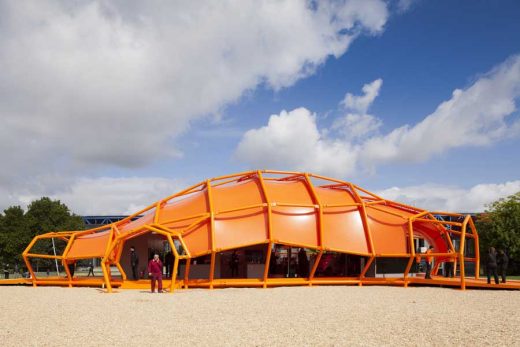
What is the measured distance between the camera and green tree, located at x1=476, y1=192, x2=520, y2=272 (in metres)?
41.9

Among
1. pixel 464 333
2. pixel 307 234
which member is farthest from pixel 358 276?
pixel 464 333

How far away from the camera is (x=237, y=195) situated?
24.9 m

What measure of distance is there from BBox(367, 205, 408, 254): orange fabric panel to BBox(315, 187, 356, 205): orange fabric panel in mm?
1237

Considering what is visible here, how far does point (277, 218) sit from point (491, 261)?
369 inches

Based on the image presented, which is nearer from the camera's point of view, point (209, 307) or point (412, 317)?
point (412, 317)

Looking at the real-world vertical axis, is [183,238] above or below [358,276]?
above

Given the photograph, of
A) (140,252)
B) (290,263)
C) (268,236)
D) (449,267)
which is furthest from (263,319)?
(449,267)

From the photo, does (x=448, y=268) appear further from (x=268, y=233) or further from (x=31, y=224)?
(x=31, y=224)

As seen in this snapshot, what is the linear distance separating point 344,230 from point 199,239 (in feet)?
22.1

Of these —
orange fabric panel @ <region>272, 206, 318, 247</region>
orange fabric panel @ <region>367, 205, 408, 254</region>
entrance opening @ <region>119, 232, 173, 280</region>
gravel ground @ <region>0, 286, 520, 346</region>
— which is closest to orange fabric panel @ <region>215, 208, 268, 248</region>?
orange fabric panel @ <region>272, 206, 318, 247</region>

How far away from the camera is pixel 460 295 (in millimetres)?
18766

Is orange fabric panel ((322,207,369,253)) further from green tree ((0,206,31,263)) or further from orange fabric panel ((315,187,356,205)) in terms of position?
green tree ((0,206,31,263))

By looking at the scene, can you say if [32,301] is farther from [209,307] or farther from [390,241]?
[390,241]

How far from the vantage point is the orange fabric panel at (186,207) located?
2436 centimetres
